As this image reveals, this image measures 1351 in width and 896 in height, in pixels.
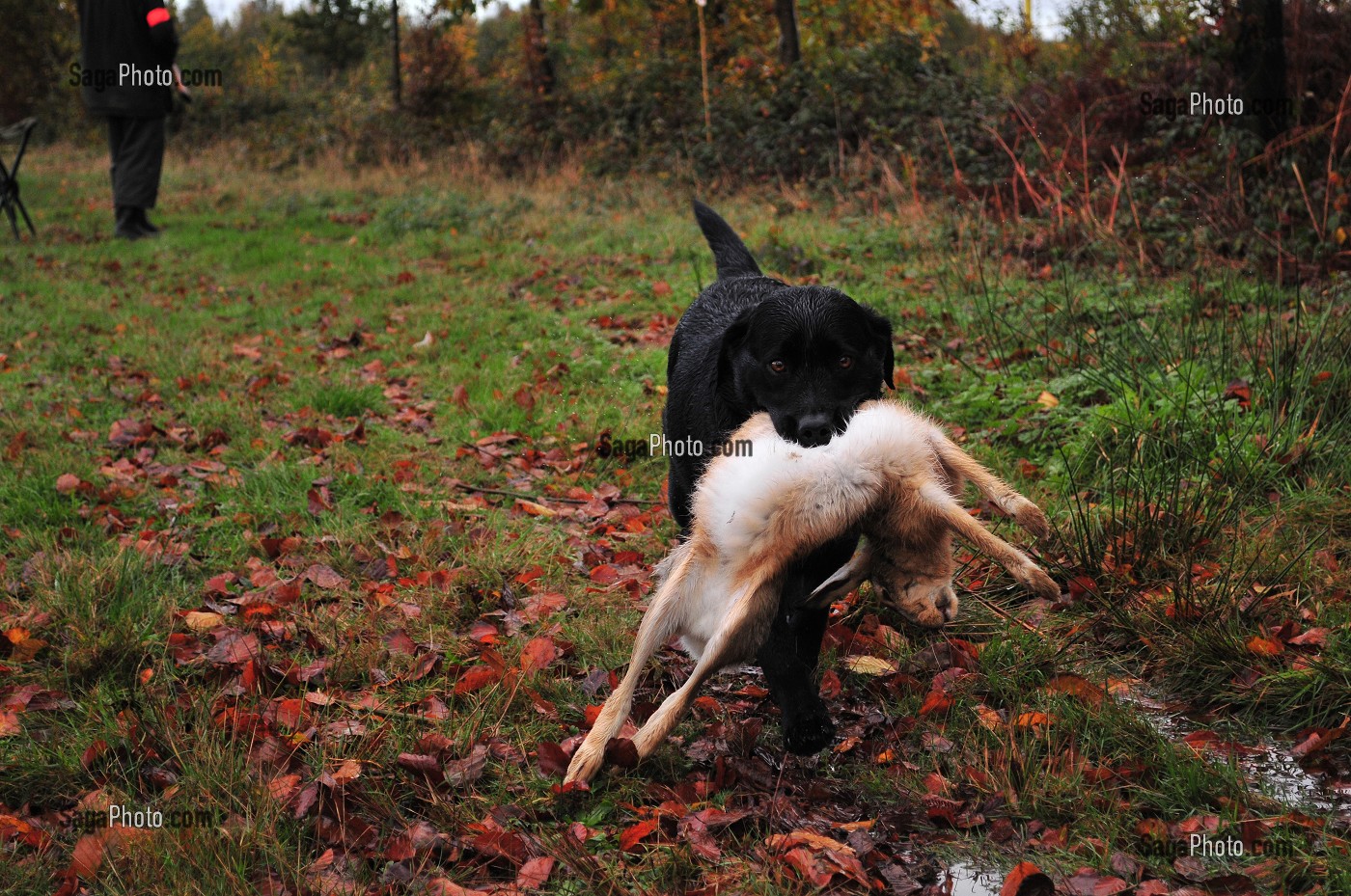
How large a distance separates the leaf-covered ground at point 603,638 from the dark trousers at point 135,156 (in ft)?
16.7

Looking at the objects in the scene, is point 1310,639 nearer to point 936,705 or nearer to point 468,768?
point 936,705

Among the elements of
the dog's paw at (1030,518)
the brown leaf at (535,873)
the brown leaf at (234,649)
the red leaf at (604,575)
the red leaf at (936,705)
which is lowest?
the brown leaf at (535,873)

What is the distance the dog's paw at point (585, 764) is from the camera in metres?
2.54

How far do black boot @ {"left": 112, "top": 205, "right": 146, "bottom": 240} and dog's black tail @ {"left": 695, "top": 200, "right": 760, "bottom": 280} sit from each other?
919 cm

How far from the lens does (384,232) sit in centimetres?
1144

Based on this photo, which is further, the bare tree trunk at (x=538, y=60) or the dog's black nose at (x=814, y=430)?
the bare tree trunk at (x=538, y=60)

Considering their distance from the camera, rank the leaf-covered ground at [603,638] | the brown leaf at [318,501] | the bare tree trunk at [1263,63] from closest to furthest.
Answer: the leaf-covered ground at [603,638]
the brown leaf at [318,501]
the bare tree trunk at [1263,63]

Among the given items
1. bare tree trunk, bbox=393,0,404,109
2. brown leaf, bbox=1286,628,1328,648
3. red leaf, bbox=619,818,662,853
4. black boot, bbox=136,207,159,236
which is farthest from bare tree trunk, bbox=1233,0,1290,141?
bare tree trunk, bbox=393,0,404,109

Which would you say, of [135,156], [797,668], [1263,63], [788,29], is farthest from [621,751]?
[788,29]

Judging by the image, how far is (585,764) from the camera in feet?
8.39

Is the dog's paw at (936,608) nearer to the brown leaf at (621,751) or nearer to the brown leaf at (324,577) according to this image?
the brown leaf at (621,751)

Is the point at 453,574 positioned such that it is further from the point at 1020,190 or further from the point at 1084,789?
the point at 1020,190
